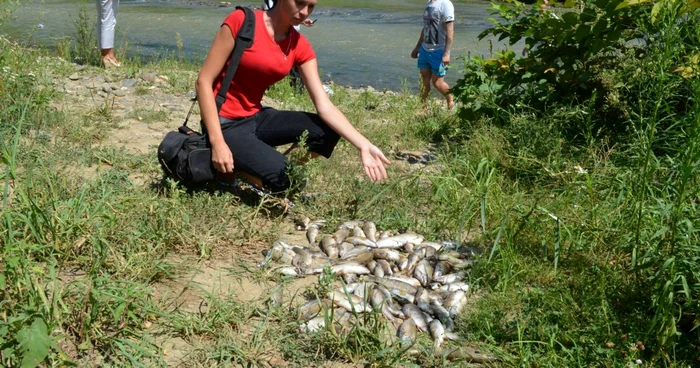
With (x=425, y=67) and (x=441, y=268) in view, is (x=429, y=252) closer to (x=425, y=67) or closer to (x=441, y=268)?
(x=441, y=268)

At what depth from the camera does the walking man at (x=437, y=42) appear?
9.34 meters

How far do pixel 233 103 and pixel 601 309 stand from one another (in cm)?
265

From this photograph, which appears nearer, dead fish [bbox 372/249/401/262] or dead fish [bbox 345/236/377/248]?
dead fish [bbox 372/249/401/262]

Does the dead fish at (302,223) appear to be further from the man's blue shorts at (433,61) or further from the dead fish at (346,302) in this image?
the man's blue shorts at (433,61)

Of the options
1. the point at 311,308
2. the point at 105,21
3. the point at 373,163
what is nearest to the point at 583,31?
the point at 373,163

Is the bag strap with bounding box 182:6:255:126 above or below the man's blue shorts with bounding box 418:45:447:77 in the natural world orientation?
above

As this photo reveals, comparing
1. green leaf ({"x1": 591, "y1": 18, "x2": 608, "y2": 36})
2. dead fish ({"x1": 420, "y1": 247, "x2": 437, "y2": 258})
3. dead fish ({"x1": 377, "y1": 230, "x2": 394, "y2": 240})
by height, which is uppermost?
green leaf ({"x1": 591, "y1": 18, "x2": 608, "y2": 36})

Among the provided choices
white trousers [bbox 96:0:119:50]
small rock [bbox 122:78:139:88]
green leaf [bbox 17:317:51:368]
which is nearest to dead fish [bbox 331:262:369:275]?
green leaf [bbox 17:317:51:368]

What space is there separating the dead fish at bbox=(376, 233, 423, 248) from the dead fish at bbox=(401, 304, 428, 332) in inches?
27.8

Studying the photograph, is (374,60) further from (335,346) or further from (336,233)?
(335,346)

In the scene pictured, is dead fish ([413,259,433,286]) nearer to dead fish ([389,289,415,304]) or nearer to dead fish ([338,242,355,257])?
dead fish ([389,289,415,304])

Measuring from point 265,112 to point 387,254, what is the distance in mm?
1475

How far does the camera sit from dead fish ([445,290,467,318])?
379 centimetres

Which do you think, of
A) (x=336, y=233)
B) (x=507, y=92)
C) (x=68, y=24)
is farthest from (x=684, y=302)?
(x=68, y=24)
